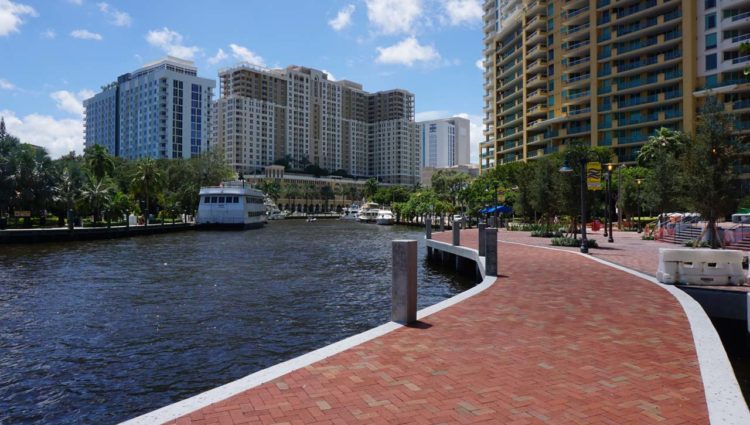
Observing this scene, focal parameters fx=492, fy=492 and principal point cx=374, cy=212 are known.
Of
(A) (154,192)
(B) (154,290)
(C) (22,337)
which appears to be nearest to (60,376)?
(C) (22,337)

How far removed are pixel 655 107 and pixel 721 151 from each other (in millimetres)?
Answer: 54959

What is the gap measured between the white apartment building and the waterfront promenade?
179900 mm

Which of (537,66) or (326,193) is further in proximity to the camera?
(326,193)

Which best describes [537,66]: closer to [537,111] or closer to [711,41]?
[537,111]

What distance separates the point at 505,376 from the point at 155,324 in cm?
1029

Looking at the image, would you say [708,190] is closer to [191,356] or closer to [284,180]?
[191,356]

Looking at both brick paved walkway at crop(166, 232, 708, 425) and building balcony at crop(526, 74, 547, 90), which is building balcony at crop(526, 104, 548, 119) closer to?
building balcony at crop(526, 74, 547, 90)

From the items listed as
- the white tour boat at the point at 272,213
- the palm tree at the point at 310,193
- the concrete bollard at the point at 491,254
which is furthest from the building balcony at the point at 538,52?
the palm tree at the point at 310,193

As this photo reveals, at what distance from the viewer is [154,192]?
73500mm

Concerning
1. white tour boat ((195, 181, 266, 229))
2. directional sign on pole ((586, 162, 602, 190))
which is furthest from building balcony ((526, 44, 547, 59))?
directional sign on pole ((586, 162, 602, 190))

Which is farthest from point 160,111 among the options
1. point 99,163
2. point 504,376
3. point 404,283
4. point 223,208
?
point 504,376

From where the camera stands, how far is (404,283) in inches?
360

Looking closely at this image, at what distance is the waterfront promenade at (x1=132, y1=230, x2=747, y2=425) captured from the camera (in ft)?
16.8

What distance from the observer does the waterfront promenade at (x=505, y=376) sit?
5.11 m
